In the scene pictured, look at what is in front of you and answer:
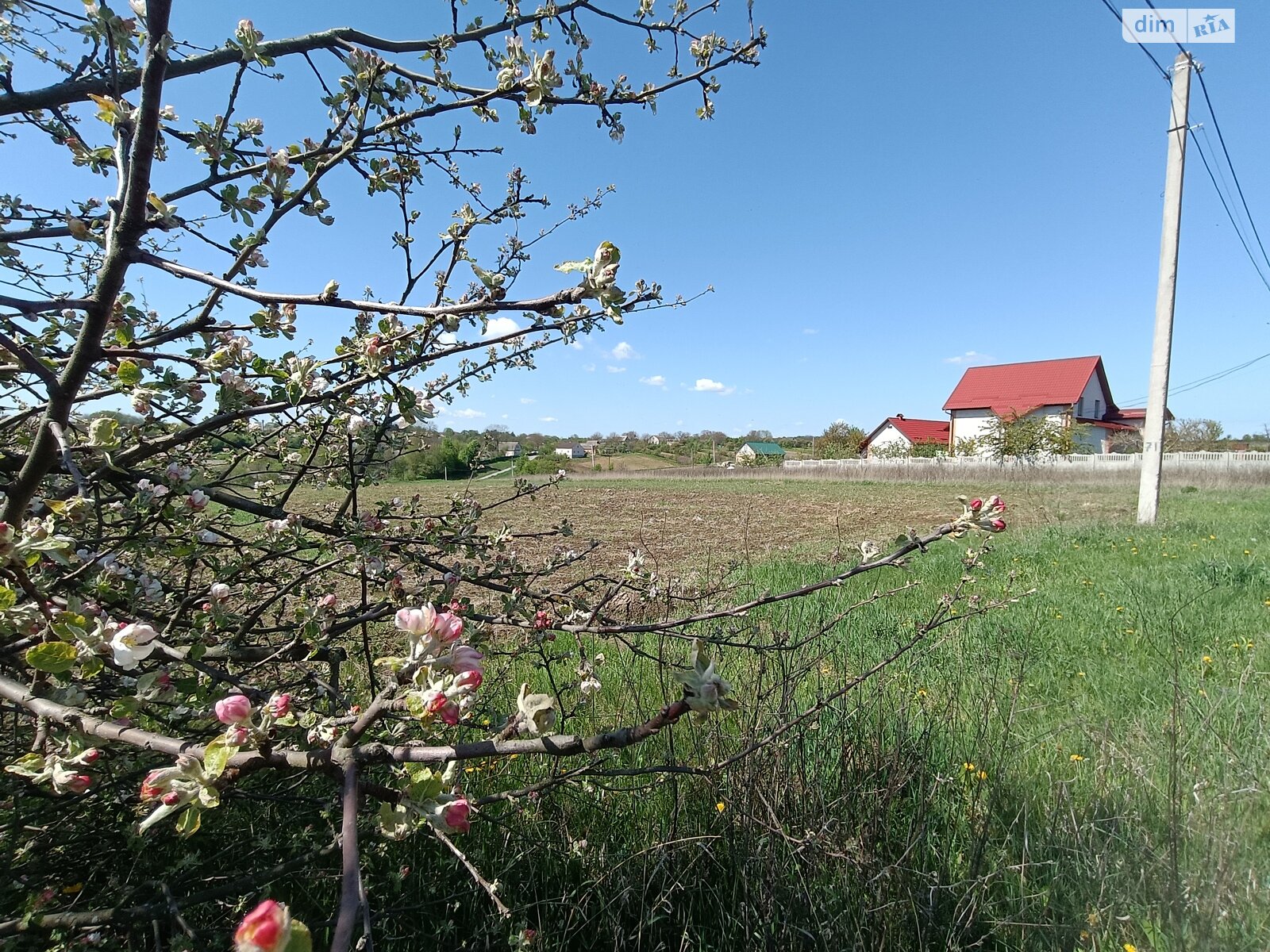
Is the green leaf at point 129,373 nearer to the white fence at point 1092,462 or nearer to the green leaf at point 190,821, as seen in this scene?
the green leaf at point 190,821

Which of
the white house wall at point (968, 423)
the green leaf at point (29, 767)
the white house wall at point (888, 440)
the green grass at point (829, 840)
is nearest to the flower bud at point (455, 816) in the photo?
the green grass at point (829, 840)

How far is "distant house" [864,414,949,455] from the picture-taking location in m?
45.2

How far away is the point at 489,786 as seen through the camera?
224 cm

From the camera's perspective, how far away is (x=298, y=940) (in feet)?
1.42

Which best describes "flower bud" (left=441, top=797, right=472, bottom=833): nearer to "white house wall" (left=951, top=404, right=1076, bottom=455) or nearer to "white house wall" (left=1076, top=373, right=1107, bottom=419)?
"white house wall" (left=951, top=404, right=1076, bottom=455)

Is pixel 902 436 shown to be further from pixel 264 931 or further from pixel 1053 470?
pixel 264 931

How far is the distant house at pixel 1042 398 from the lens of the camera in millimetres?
36594

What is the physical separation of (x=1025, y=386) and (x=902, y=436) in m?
9.64

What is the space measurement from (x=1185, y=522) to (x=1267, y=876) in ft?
36.3

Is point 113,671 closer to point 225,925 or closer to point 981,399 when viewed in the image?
point 225,925

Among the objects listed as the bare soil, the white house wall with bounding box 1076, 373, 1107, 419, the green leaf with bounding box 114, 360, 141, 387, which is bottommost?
the bare soil

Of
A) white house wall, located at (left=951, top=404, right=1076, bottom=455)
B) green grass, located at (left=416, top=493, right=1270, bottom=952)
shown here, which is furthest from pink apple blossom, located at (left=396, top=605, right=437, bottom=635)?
Result: white house wall, located at (left=951, top=404, right=1076, bottom=455)

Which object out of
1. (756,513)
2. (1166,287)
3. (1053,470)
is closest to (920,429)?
(1053,470)

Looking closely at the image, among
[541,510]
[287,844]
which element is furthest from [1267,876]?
[541,510]
